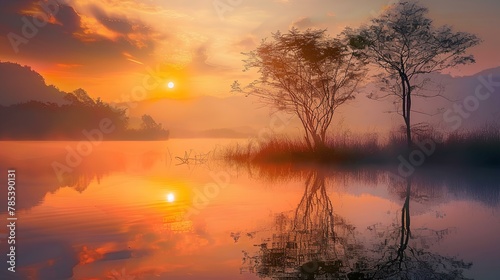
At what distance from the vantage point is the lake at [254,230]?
590 centimetres

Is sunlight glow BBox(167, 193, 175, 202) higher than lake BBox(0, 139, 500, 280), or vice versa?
sunlight glow BBox(167, 193, 175, 202)

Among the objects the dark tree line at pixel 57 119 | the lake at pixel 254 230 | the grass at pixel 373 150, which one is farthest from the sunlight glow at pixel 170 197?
the dark tree line at pixel 57 119

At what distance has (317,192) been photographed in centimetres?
1303

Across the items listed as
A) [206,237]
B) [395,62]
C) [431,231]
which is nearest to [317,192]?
[431,231]

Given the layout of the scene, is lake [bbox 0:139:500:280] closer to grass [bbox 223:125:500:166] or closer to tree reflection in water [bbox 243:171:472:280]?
tree reflection in water [bbox 243:171:472:280]

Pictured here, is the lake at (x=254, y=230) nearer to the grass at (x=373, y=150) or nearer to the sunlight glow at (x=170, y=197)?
the sunlight glow at (x=170, y=197)

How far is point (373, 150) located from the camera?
84.8ft

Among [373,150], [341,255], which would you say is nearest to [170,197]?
[341,255]

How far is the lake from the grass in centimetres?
842

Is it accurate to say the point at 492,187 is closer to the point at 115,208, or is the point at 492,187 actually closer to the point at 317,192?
the point at 317,192

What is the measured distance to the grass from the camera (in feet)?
75.6

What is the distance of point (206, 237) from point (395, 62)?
20932 millimetres

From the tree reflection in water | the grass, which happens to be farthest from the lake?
the grass

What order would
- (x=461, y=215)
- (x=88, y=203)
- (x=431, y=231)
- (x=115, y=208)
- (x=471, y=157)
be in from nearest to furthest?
(x=431, y=231) → (x=461, y=215) → (x=115, y=208) → (x=88, y=203) → (x=471, y=157)
